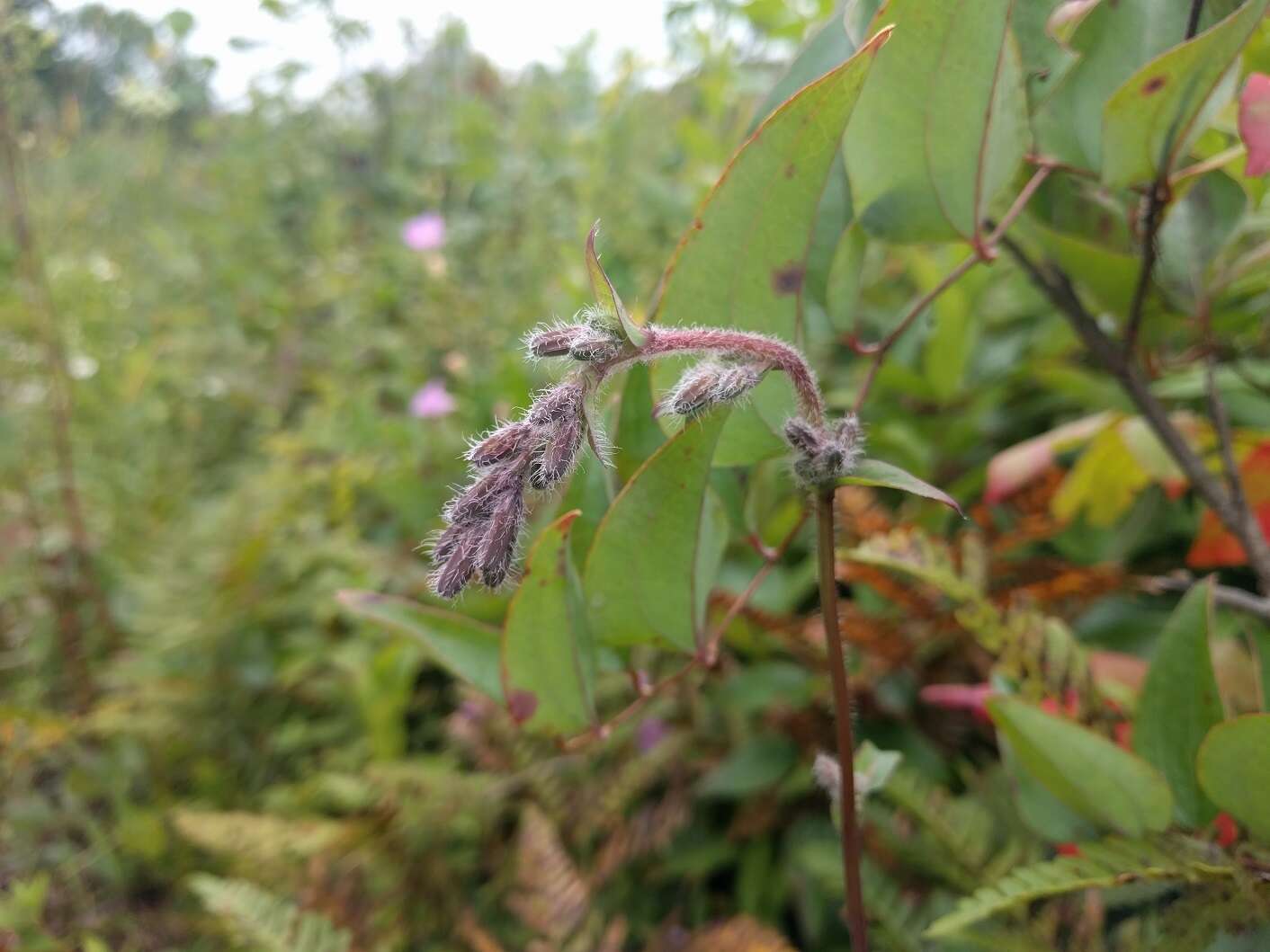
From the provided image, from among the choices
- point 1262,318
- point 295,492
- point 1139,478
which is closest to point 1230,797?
point 1139,478

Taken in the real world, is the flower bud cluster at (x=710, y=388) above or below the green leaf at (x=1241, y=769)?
above

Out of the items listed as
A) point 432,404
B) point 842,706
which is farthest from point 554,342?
point 432,404

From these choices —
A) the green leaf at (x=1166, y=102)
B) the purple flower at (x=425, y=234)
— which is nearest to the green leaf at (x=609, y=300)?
the green leaf at (x=1166, y=102)

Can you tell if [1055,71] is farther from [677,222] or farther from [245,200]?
[245,200]

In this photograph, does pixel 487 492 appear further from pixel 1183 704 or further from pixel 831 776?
pixel 1183 704

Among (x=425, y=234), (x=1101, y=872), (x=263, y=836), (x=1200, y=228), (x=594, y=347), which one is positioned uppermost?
(x=425, y=234)

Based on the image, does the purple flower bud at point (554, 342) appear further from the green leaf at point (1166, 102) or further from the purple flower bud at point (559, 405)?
the green leaf at point (1166, 102)

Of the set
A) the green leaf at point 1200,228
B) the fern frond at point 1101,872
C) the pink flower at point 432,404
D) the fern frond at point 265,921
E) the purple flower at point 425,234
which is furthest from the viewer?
the purple flower at point 425,234

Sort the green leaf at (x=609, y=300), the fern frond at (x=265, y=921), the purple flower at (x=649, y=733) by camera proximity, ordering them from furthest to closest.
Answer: the purple flower at (x=649, y=733), the fern frond at (x=265, y=921), the green leaf at (x=609, y=300)
